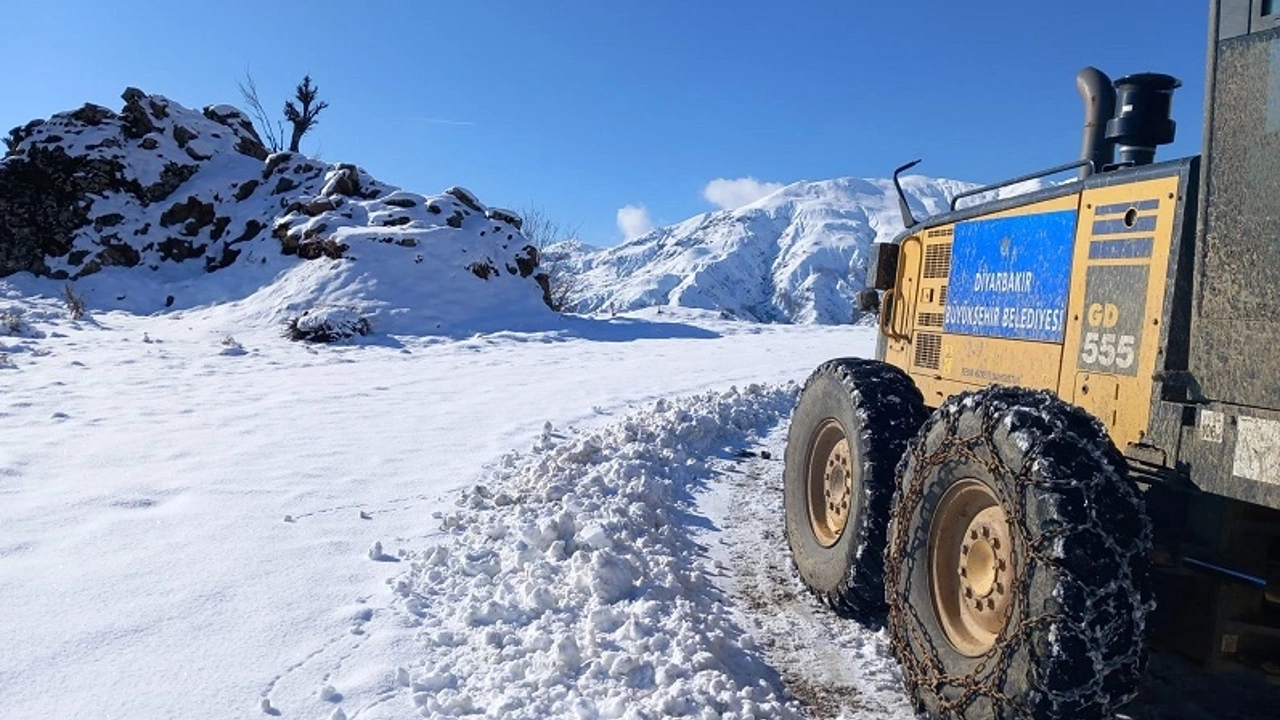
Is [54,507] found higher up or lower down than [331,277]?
lower down

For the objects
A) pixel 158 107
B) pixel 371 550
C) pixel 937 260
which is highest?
pixel 158 107

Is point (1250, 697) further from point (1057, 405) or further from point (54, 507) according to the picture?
point (54, 507)

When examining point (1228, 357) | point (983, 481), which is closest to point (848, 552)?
point (983, 481)

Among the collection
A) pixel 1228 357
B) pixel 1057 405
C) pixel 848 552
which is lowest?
pixel 848 552

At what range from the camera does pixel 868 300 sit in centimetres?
568

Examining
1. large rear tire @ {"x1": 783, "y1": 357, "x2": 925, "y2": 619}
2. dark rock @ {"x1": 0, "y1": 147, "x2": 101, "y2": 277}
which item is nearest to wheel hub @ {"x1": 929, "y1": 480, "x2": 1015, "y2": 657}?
large rear tire @ {"x1": 783, "y1": 357, "x2": 925, "y2": 619}

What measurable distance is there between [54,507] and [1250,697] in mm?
5613

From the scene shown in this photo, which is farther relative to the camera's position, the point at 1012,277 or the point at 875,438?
the point at 875,438

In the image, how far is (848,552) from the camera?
406 cm

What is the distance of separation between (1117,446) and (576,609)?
7.15 feet

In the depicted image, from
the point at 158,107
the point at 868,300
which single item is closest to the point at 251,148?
the point at 158,107

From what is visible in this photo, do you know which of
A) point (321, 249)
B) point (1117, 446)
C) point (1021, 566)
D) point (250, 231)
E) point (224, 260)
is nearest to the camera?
point (1021, 566)

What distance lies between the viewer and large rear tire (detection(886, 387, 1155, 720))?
2379 millimetres

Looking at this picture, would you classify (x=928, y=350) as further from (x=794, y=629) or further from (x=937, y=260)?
(x=794, y=629)
